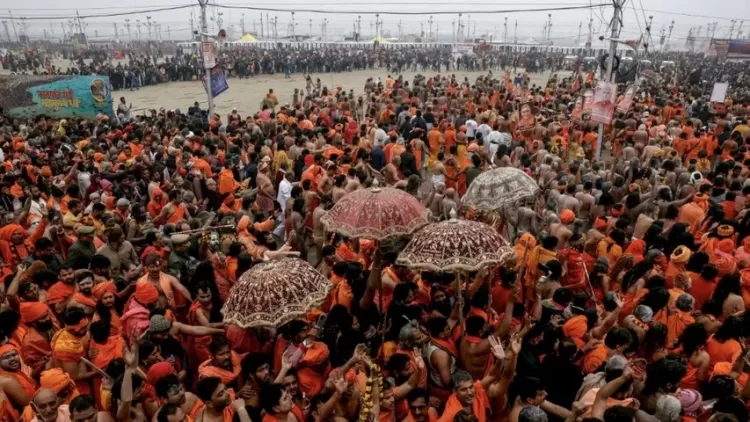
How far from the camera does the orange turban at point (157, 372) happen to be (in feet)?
12.3

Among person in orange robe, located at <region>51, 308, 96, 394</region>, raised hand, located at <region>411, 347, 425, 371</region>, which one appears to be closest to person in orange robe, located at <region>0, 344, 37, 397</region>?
person in orange robe, located at <region>51, 308, 96, 394</region>

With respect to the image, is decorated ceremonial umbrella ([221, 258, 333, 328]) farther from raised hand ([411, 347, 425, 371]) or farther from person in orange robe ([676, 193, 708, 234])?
person in orange robe ([676, 193, 708, 234])

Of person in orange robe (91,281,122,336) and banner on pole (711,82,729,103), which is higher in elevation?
banner on pole (711,82,729,103)

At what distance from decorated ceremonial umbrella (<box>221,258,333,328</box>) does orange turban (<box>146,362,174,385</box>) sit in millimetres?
530

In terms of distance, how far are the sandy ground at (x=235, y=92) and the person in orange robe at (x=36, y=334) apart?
1707 centimetres

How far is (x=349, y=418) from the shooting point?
354 centimetres

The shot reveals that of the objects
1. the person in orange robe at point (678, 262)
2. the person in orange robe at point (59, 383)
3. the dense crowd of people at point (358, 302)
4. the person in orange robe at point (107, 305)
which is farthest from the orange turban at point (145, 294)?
the person in orange robe at point (678, 262)

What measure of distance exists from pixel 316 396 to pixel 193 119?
36.9ft

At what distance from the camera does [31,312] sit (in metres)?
4.52

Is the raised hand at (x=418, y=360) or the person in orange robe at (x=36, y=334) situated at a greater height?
the raised hand at (x=418, y=360)

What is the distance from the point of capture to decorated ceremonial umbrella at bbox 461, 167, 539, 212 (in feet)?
18.5

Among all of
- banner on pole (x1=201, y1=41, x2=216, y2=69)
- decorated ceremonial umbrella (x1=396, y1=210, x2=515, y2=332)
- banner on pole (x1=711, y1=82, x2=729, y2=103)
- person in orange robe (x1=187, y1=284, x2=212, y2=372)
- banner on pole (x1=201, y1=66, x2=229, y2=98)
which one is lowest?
person in orange robe (x1=187, y1=284, x2=212, y2=372)

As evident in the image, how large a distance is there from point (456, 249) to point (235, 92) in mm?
25474

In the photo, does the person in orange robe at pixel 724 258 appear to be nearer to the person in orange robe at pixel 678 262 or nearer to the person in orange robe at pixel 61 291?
the person in orange robe at pixel 678 262
